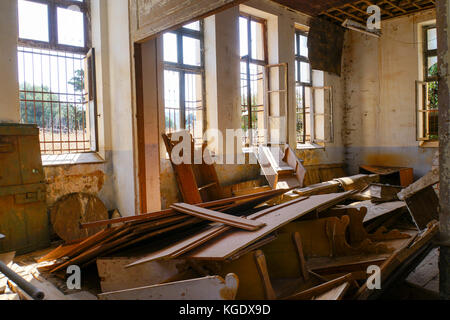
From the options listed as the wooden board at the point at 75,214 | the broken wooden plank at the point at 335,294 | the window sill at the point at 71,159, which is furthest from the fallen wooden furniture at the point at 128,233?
the window sill at the point at 71,159

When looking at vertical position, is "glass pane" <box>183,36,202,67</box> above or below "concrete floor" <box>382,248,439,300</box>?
above

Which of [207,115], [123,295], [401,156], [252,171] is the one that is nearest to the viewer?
[123,295]

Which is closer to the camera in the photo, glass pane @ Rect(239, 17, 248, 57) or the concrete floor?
the concrete floor

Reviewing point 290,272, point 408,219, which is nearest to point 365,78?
point 408,219

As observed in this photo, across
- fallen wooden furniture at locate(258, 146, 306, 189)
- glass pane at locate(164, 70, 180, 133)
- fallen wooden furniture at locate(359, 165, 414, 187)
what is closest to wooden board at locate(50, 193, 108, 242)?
glass pane at locate(164, 70, 180, 133)

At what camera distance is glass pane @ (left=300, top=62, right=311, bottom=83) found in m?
9.07

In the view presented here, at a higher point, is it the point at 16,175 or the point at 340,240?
the point at 16,175

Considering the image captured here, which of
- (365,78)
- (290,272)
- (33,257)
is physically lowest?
(33,257)

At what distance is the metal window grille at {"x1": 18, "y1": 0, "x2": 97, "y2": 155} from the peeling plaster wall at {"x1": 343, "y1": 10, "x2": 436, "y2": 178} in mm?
7502

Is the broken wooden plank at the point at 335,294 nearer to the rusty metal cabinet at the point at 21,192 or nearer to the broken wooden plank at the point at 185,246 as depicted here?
the broken wooden plank at the point at 185,246

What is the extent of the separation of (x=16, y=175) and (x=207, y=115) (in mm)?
3648

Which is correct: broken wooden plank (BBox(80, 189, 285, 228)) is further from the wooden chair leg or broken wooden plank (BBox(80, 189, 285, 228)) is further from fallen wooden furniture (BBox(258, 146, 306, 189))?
fallen wooden furniture (BBox(258, 146, 306, 189))

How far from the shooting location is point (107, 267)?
270 centimetres

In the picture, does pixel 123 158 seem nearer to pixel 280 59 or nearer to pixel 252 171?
pixel 252 171
